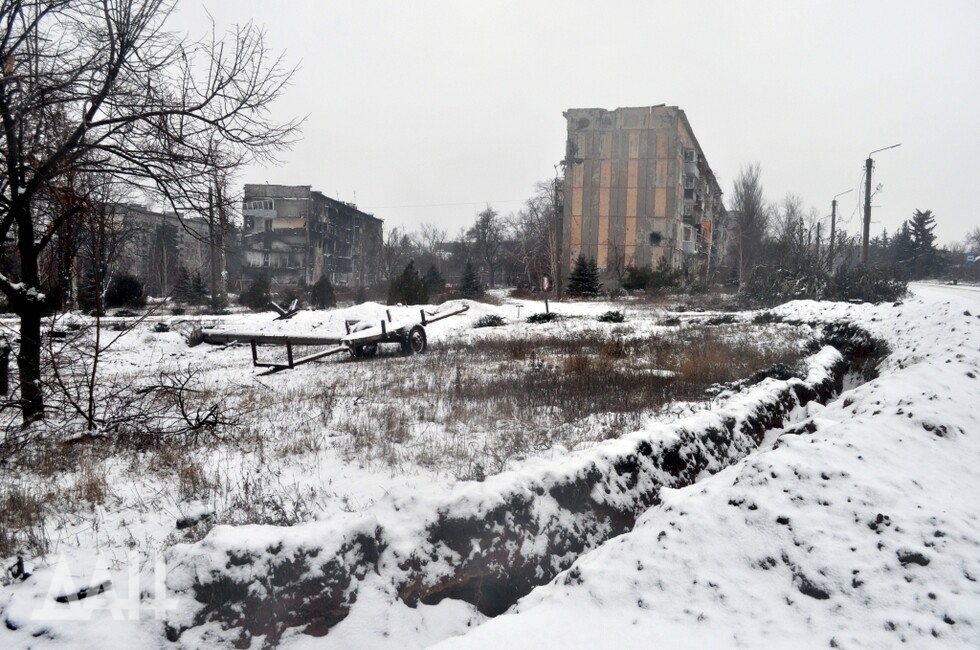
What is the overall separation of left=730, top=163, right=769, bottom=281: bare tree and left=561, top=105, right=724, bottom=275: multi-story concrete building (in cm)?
1191

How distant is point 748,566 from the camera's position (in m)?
2.88

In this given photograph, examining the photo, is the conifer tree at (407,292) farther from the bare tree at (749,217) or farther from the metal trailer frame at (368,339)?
the bare tree at (749,217)

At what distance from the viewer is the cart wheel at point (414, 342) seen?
14125mm

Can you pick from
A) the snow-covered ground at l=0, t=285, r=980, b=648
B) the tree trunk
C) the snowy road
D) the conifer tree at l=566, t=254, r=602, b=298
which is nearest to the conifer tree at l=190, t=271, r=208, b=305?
the conifer tree at l=566, t=254, r=602, b=298

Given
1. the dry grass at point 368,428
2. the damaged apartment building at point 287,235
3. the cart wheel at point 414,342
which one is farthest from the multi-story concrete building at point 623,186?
the dry grass at point 368,428

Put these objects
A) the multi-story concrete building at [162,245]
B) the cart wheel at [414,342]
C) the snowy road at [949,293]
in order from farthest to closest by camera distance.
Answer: the snowy road at [949,293]
the cart wheel at [414,342]
the multi-story concrete building at [162,245]

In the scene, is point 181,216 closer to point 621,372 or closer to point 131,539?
point 131,539

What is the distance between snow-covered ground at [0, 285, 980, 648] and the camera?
2508mm

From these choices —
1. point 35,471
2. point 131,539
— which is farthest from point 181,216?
point 131,539

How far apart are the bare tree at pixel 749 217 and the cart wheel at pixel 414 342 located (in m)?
47.9

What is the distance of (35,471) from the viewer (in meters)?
4.89

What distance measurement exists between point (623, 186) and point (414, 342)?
3797 centimetres

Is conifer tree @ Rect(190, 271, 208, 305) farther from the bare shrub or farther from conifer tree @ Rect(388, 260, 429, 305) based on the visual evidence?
the bare shrub

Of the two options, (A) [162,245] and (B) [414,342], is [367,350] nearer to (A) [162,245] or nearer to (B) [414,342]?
(B) [414,342]
